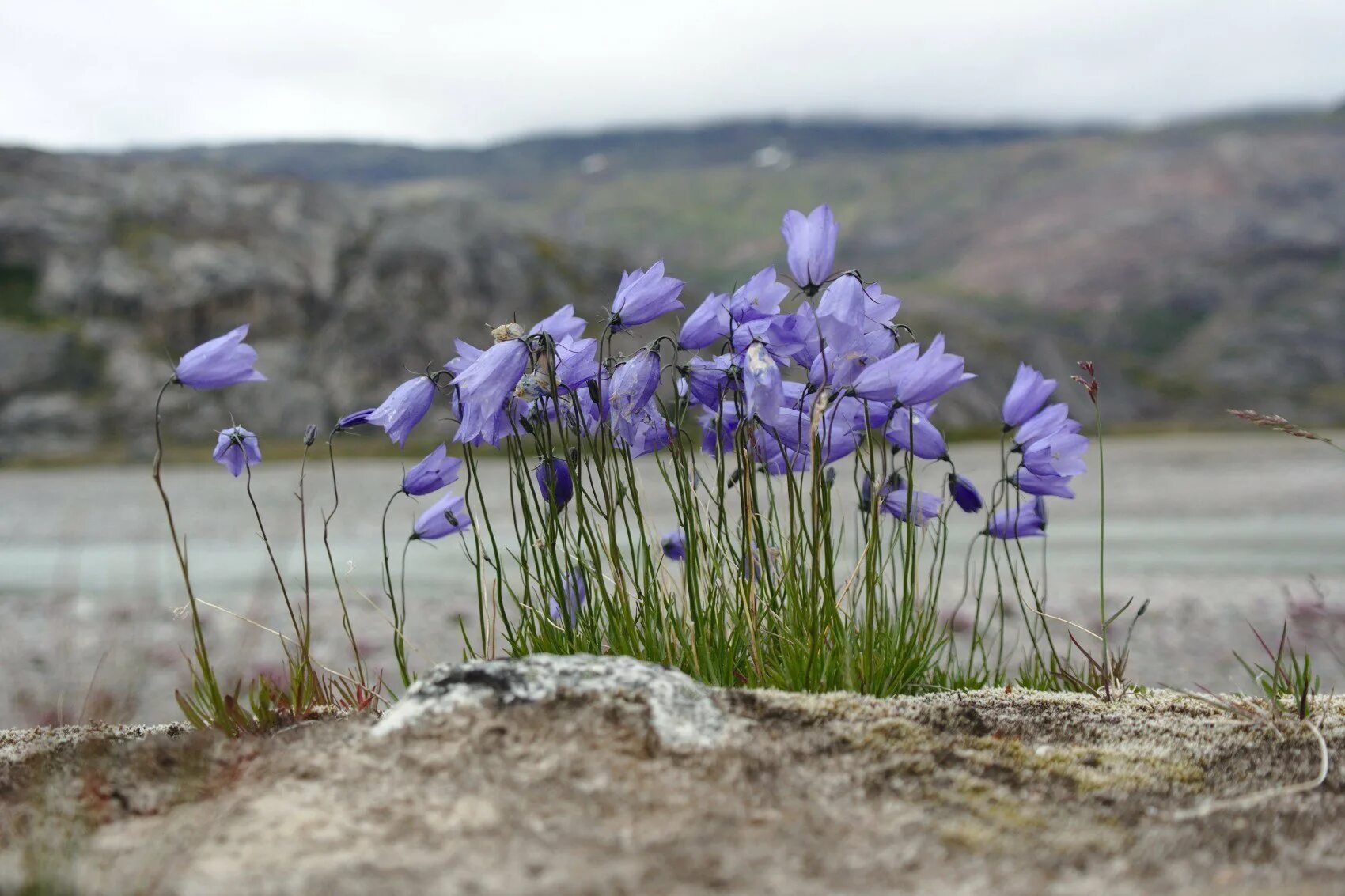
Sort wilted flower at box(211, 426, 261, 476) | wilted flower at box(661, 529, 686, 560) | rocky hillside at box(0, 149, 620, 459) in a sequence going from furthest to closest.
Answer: rocky hillside at box(0, 149, 620, 459) → wilted flower at box(661, 529, 686, 560) → wilted flower at box(211, 426, 261, 476)

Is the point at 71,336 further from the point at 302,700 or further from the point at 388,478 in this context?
the point at 302,700

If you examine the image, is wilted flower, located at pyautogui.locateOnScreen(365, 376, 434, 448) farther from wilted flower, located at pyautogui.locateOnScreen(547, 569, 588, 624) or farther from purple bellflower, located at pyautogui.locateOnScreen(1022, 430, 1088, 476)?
purple bellflower, located at pyautogui.locateOnScreen(1022, 430, 1088, 476)

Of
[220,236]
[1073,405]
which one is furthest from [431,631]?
[1073,405]

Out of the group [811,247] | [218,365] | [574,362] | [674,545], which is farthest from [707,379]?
[218,365]

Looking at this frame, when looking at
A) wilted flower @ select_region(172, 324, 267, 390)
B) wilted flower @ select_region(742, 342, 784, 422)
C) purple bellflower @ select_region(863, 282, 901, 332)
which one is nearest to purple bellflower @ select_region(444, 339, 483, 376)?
wilted flower @ select_region(172, 324, 267, 390)

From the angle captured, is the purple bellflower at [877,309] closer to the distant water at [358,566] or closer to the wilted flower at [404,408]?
the wilted flower at [404,408]

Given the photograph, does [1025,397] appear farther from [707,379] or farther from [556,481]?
[556,481]
